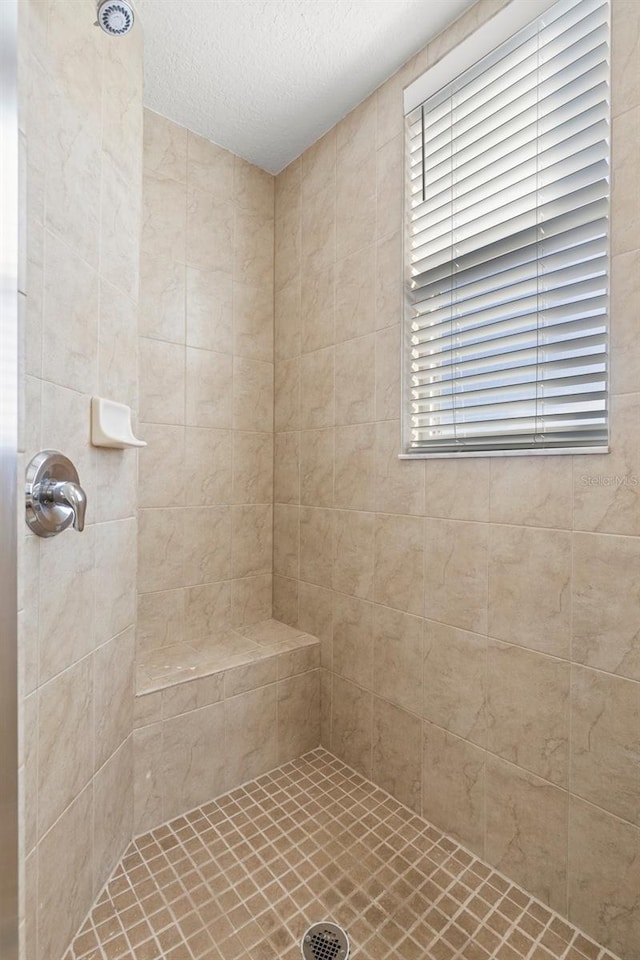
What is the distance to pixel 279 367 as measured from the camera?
227 centimetres

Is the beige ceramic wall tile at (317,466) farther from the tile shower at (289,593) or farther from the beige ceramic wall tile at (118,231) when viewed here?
the beige ceramic wall tile at (118,231)

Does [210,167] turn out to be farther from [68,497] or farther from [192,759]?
[192,759]

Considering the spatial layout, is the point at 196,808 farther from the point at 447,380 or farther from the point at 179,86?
the point at 179,86

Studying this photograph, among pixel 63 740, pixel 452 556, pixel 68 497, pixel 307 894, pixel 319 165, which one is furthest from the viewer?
pixel 319 165

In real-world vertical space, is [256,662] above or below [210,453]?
below

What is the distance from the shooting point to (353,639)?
1861mm

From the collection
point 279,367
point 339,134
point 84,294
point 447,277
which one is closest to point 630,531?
point 447,277

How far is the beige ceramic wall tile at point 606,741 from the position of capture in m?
1.12

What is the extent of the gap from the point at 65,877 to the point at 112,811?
0.24 meters

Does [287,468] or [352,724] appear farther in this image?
[287,468]

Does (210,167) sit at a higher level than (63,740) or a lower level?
higher

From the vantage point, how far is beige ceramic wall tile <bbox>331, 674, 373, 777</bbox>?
1.80 m

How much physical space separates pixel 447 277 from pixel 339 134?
0.91 metres

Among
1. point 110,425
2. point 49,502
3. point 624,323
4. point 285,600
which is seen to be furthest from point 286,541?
point 624,323
